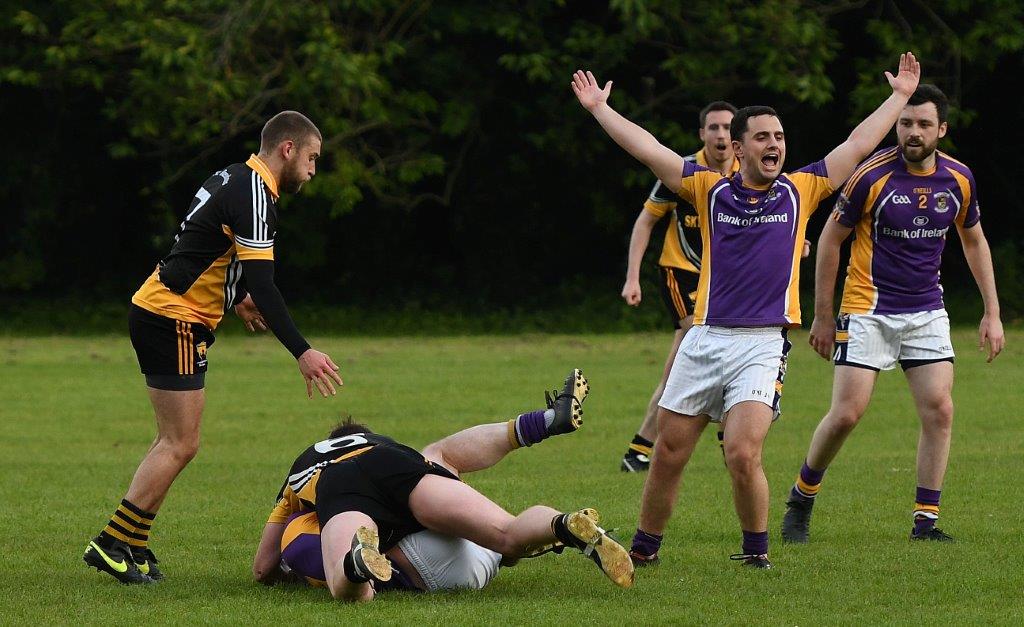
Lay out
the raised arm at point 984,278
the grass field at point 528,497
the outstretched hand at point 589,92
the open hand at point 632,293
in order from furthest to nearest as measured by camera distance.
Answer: the open hand at point 632,293 < the raised arm at point 984,278 < the outstretched hand at point 589,92 < the grass field at point 528,497

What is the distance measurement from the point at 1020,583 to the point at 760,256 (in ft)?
6.07

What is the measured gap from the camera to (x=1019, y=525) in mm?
8242

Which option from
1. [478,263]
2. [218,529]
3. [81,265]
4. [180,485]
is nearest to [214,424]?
[180,485]

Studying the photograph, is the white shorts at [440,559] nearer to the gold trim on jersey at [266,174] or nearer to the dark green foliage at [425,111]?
the gold trim on jersey at [266,174]

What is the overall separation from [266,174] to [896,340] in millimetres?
3459

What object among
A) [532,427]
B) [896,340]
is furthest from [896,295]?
[532,427]

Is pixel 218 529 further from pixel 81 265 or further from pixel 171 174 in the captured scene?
pixel 81 265

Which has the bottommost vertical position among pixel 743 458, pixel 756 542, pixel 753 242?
pixel 756 542

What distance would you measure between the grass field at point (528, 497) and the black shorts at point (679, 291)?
1126 millimetres

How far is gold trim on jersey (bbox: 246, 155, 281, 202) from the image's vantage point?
7238 millimetres

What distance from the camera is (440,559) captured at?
22.2ft

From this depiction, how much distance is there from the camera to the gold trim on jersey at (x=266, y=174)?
7.24 m

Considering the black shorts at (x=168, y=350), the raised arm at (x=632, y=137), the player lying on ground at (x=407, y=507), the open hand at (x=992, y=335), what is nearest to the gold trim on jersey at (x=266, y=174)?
the black shorts at (x=168, y=350)

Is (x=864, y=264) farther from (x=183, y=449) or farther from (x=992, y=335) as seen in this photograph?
(x=183, y=449)
